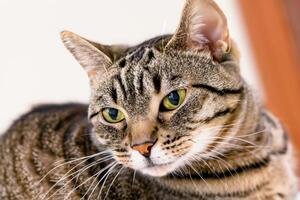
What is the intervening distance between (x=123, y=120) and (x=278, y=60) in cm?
93

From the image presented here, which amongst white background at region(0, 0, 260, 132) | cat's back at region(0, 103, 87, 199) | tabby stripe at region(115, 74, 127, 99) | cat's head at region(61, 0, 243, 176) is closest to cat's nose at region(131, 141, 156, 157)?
cat's head at region(61, 0, 243, 176)

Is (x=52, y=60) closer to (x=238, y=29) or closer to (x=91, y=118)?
(x=91, y=118)

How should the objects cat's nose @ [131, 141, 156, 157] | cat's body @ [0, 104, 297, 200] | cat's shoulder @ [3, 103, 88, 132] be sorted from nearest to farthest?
cat's nose @ [131, 141, 156, 157] < cat's body @ [0, 104, 297, 200] < cat's shoulder @ [3, 103, 88, 132]

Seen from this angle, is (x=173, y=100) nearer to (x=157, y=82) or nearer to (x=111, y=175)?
(x=157, y=82)

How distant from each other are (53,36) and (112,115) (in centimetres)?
39

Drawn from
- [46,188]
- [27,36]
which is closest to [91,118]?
[46,188]

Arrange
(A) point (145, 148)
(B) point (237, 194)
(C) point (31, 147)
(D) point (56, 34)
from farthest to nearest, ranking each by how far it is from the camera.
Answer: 1. (D) point (56, 34)
2. (C) point (31, 147)
3. (B) point (237, 194)
4. (A) point (145, 148)

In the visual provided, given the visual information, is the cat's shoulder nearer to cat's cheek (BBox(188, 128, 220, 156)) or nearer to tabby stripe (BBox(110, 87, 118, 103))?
tabby stripe (BBox(110, 87, 118, 103))

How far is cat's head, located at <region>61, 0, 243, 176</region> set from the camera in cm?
94

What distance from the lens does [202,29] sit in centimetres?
98

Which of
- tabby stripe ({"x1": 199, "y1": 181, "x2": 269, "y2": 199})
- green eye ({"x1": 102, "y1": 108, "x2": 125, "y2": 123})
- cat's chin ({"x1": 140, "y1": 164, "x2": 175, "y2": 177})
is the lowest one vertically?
tabby stripe ({"x1": 199, "y1": 181, "x2": 269, "y2": 199})

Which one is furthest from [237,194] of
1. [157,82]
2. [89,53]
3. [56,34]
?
[56,34]

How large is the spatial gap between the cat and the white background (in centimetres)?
18

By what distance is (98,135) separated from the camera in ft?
3.48
